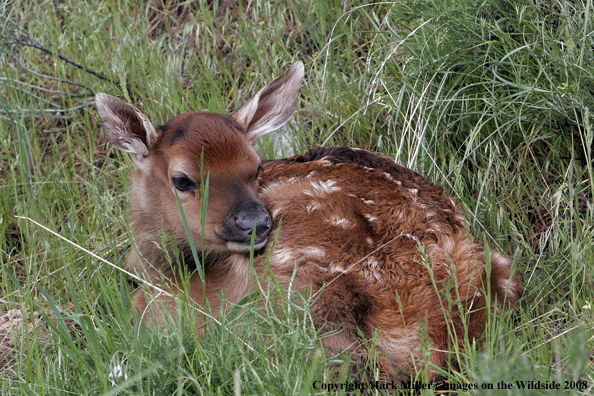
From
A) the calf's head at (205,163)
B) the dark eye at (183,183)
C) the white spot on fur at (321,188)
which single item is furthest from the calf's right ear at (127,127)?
the white spot on fur at (321,188)

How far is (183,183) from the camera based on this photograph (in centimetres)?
326

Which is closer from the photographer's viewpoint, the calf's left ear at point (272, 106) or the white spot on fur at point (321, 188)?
the white spot on fur at point (321, 188)

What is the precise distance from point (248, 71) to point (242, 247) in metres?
2.48

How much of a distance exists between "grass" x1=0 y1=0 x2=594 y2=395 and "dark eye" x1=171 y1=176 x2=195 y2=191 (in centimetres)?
61

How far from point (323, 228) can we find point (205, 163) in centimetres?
71

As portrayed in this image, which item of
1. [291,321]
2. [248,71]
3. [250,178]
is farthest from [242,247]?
[248,71]

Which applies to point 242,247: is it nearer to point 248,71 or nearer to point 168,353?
point 168,353

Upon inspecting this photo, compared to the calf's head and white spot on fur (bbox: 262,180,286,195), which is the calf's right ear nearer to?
the calf's head

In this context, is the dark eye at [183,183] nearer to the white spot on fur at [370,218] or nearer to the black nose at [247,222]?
the black nose at [247,222]

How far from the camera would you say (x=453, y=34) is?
3887mm

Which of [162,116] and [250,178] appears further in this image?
[162,116]

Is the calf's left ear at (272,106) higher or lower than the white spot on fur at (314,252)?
higher

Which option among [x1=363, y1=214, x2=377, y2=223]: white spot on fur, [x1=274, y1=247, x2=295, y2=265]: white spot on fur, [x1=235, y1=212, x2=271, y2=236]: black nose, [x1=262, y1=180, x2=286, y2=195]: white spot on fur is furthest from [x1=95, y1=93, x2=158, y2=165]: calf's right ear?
[x1=363, y1=214, x2=377, y2=223]: white spot on fur

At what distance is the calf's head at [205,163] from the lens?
3.07 m
